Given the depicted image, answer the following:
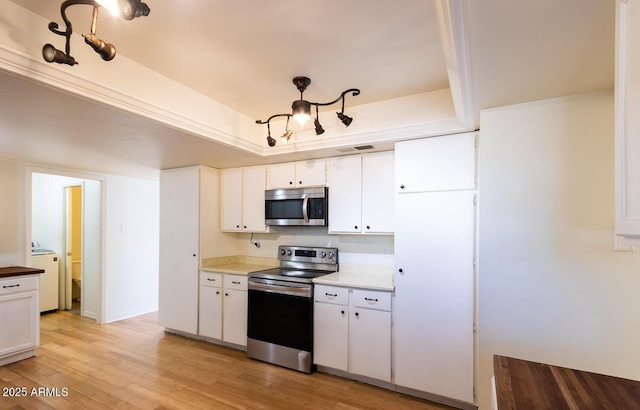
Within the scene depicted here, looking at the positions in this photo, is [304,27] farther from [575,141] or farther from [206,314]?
[206,314]

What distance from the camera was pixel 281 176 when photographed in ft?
11.6

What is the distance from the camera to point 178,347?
3.59m

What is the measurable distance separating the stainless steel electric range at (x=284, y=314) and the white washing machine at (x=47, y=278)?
380cm

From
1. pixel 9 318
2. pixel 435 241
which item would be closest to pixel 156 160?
pixel 9 318

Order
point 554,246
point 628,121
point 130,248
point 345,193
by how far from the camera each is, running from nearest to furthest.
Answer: point 628,121, point 554,246, point 345,193, point 130,248

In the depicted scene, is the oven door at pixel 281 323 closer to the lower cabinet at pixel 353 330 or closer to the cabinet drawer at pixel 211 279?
the lower cabinet at pixel 353 330

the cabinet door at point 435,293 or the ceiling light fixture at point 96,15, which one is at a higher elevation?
the ceiling light fixture at point 96,15

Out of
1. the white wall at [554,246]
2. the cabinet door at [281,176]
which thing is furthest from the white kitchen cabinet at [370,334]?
the cabinet door at [281,176]

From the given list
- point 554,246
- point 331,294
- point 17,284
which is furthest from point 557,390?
point 17,284

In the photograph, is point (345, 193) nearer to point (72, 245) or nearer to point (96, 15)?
point (96, 15)

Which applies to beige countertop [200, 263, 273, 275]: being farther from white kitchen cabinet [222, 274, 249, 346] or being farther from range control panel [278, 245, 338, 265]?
range control panel [278, 245, 338, 265]

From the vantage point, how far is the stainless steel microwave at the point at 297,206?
322cm

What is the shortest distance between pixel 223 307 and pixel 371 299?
1778mm

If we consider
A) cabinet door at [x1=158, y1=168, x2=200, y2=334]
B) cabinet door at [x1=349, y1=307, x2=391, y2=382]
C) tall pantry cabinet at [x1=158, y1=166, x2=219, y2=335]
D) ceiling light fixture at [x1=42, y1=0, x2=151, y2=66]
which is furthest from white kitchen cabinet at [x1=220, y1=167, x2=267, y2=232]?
ceiling light fixture at [x1=42, y1=0, x2=151, y2=66]
